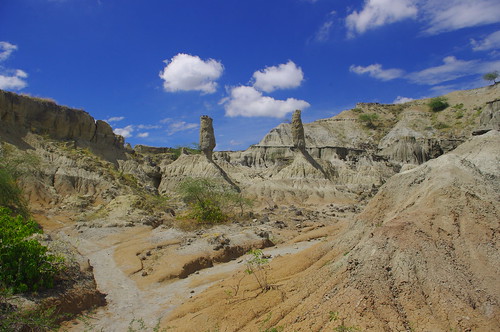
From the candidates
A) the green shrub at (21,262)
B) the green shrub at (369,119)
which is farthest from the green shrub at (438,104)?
the green shrub at (21,262)

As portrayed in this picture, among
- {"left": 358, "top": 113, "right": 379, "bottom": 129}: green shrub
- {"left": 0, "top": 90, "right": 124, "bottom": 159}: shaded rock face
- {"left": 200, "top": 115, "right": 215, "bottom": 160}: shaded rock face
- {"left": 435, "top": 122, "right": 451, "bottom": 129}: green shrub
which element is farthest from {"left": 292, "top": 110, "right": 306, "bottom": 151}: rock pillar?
{"left": 435, "top": 122, "right": 451, "bottom": 129}: green shrub

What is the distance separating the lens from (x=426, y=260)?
7234mm

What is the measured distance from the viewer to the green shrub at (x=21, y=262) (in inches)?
386

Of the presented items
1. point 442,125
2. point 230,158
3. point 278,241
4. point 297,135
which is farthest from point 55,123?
point 442,125

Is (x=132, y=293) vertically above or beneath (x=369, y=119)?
beneath

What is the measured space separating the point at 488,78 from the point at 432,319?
122 meters

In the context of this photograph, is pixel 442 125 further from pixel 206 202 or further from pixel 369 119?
pixel 206 202

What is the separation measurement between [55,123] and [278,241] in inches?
1416

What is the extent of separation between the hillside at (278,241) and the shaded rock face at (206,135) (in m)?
3.78

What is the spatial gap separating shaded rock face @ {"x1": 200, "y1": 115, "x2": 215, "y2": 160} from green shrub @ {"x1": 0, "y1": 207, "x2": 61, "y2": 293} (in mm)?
42691

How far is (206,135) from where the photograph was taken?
2087 inches

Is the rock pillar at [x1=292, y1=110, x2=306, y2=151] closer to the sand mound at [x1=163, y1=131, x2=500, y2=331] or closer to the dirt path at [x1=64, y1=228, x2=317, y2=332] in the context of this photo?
the dirt path at [x1=64, y1=228, x2=317, y2=332]

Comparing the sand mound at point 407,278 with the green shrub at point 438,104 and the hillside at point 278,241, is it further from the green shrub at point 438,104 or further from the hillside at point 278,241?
the green shrub at point 438,104

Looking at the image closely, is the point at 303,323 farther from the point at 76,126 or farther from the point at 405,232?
the point at 76,126
